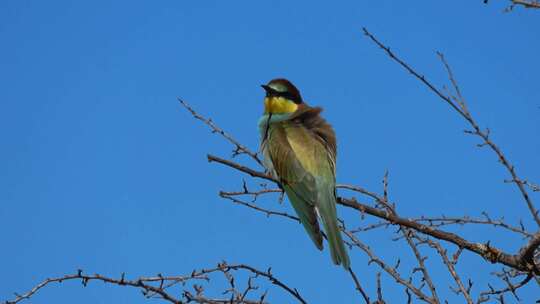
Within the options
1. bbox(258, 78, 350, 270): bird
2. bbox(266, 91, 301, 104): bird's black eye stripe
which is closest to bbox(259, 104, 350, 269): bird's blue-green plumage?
bbox(258, 78, 350, 270): bird

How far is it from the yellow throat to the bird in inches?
14.4

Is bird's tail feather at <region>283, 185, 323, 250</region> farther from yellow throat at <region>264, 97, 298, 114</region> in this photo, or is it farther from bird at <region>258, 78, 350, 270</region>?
yellow throat at <region>264, 97, 298, 114</region>

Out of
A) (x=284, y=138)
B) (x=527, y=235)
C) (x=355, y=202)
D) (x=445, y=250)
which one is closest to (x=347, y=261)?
(x=355, y=202)

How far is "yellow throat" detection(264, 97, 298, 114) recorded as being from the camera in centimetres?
489

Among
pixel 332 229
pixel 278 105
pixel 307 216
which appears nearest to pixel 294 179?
pixel 307 216

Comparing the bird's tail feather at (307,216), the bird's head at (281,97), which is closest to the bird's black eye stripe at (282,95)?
the bird's head at (281,97)

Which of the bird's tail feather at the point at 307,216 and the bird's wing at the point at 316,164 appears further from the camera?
the bird's wing at the point at 316,164

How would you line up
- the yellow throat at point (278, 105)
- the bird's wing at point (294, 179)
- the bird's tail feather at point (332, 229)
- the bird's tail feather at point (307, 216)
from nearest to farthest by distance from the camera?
the bird's tail feather at point (332, 229) < the bird's tail feather at point (307, 216) < the bird's wing at point (294, 179) < the yellow throat at point (278, 105)

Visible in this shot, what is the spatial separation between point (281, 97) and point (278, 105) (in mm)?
80

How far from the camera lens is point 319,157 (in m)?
3.97

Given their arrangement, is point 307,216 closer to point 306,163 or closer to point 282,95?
point 306,163

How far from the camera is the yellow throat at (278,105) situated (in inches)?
193

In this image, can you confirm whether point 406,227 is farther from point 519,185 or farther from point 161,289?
point 161,289

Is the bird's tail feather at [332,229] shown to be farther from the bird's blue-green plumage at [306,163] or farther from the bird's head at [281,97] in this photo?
the bird's head at [281,97]
